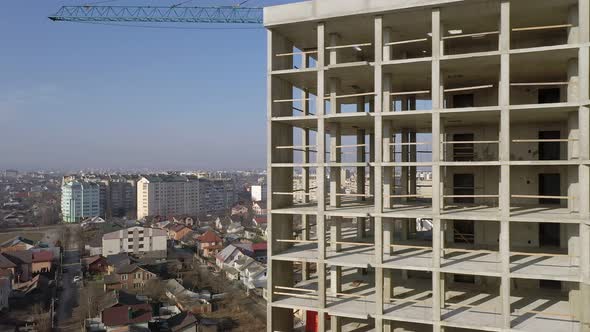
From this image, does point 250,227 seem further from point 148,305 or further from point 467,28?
point 467,28

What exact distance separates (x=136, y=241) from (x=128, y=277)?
17.7 m

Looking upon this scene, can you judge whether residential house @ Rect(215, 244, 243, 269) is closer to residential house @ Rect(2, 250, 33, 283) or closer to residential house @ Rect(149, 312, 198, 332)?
residential house @ Rect(149, 312, 198, 332)

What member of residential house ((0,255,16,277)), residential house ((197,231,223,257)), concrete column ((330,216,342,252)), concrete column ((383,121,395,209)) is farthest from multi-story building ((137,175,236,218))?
concrete column ((383,121,395,209))

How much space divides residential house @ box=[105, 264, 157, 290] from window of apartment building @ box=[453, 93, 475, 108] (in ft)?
187

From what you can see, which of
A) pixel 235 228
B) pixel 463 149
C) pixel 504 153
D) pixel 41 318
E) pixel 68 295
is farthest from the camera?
pixel 235 228

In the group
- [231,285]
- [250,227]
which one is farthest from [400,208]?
[250,227]

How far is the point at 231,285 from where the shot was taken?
6431 cm

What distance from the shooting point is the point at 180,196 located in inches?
5448

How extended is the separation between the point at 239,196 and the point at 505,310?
164m

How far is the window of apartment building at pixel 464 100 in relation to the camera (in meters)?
17.5

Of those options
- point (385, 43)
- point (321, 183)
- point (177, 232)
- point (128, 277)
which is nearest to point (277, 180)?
point (321, 183)

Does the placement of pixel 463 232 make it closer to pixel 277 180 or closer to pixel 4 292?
pixel 277 180

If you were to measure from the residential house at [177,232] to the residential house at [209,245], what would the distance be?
971cm

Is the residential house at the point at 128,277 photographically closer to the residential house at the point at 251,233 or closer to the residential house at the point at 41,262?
the residential house at the point at 41,262
